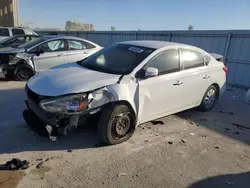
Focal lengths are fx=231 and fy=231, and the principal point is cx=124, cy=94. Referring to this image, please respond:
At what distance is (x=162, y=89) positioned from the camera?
423 cm

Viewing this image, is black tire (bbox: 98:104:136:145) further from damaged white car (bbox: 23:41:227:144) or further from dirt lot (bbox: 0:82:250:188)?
dirt lot (bbox: 0:82:250:188)

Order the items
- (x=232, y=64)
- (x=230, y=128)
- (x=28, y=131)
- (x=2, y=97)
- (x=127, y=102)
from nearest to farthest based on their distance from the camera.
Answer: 1. (x=127, y=102)
2. (x=28, y=131)
3. (x=230, y=128)
4. (x=2, y=97)
5. (x=232, y=64)

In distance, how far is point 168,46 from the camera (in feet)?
14.9

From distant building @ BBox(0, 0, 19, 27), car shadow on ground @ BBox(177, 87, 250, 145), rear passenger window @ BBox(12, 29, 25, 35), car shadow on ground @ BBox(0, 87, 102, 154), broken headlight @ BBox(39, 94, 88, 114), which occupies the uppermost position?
distant building @ BBox(0, 0, 19, 27)

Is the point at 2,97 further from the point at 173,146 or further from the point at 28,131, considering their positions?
the point at 173,146

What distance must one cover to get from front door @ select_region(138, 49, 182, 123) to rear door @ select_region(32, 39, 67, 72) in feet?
15.6

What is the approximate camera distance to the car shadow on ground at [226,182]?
117 inches

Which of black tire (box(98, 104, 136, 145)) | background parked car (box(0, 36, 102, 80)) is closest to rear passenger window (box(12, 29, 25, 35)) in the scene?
background parked car (box(0, 36, 102, 80))

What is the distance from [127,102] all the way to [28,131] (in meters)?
1.87

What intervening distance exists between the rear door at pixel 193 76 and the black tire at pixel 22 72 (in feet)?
17.3

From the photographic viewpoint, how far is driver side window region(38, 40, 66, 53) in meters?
7.86

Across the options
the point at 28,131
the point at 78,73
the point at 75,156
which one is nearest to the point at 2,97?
the point at 28,131

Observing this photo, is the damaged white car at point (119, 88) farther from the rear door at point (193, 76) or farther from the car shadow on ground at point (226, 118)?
the car shadow on ground at point (226, 118)

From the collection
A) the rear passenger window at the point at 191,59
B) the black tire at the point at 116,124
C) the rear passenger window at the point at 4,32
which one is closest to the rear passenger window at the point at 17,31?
the rear passenger window at the point at 4,32
